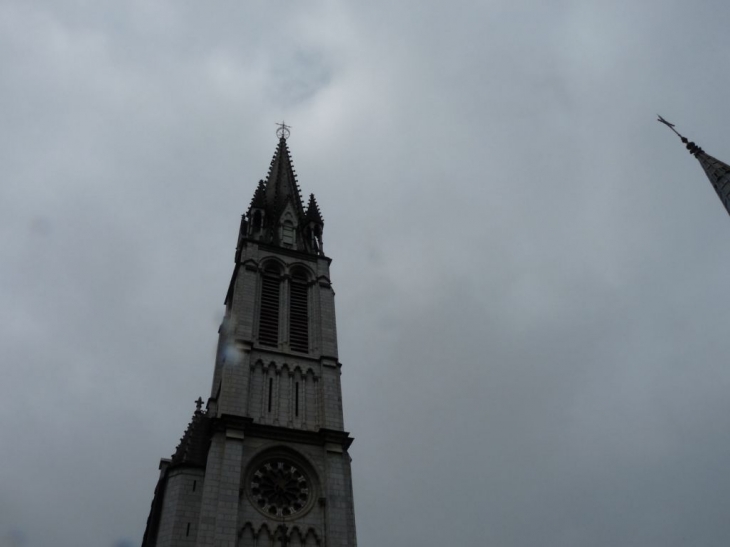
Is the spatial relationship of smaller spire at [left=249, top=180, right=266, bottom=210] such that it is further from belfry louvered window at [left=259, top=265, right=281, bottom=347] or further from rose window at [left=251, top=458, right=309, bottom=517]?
rose window at [left=251, top=458, right=309, bottom=517]

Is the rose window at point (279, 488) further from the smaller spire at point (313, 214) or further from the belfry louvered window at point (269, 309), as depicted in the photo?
the smaller spire at point (313, 214)

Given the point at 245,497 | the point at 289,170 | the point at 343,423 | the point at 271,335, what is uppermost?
the point at 289,170

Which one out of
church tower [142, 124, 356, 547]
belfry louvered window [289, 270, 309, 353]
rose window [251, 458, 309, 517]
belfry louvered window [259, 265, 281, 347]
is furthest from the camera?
belfry louvered window [289, 270, 309, 353]

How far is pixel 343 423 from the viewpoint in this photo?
113 ft

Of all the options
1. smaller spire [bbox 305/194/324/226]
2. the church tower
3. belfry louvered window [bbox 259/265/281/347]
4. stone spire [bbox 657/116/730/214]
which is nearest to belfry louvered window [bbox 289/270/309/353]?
the church tower

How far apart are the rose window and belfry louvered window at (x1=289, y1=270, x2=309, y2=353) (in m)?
8.06

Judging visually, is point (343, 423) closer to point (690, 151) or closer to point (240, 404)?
point (240, 404)

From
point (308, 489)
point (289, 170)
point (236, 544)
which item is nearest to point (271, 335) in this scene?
point (308, 489)

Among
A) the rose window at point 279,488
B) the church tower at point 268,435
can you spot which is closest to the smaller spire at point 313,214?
the church tower at point 268,435

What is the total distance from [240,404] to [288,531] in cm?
702

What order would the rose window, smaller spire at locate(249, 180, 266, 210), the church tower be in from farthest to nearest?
smaller spire at locate(249, 180, 266, 210) < the rose window < the church tower

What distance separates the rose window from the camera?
30.3 m

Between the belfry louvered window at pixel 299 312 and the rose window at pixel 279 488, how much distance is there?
26.5 feet

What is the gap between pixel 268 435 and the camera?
1280 inches
